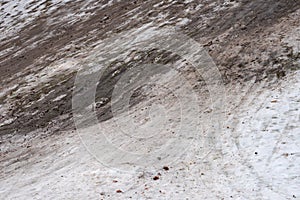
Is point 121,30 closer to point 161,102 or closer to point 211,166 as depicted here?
point 161,102

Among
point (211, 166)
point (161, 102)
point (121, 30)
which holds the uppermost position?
point (121, 30)

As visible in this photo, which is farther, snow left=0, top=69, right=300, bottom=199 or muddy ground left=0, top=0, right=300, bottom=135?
muddy ground left=0, top=0, right=300, bottom=135

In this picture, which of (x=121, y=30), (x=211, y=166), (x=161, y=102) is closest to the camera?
(x=211, y=166)

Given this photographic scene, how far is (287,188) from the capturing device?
6949 mm

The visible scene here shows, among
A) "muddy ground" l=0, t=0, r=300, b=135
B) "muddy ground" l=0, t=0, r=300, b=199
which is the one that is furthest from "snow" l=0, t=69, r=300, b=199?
"muddy ground" l=0, t=0, r=300, b=135

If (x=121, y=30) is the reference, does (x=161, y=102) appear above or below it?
below

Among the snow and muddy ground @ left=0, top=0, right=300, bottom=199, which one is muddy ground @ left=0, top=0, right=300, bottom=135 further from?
the snow

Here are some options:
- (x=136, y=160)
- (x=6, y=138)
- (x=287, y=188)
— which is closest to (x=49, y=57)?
(x=6, y=138)

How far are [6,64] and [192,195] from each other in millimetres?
9833

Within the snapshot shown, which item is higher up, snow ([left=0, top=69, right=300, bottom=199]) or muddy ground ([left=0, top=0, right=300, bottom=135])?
muddy ground ([left=0, top=0, right=300, bottom=135])

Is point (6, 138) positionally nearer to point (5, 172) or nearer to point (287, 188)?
point (5, 172)

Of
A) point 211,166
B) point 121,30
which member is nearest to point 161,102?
point 211,166

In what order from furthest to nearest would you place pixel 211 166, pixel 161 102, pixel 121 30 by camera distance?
pixel 121 30 → pixel 161 102 → pixel 211 166

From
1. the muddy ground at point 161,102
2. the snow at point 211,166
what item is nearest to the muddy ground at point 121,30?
the muddy ground at point 161,102
